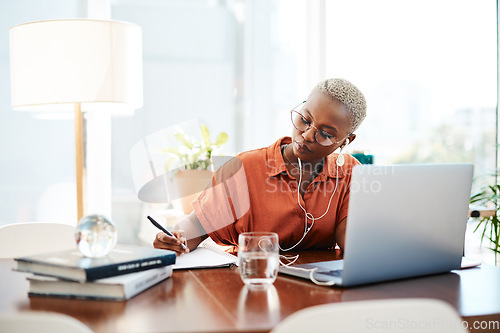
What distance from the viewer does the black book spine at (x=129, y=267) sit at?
97 centimetres

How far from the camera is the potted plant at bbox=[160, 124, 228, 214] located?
2529 mm

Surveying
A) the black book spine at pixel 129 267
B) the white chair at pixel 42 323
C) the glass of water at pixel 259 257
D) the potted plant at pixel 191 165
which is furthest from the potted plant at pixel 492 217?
the white chair at pixel 42 323

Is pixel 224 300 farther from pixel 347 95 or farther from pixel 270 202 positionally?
pixel 347 95

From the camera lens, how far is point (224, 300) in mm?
979

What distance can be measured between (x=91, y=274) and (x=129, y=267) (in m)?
0.09

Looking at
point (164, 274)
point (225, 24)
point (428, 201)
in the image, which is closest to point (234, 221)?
point (164, 274)

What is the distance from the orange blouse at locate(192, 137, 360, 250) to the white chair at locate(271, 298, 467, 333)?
35.1 inches

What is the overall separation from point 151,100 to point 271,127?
0.76 meters

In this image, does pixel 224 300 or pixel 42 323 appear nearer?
pixel 42 323

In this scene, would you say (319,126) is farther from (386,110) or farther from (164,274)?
(386,110)

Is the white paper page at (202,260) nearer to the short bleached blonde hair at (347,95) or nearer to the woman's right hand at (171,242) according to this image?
the woman's right hand at (171,242)

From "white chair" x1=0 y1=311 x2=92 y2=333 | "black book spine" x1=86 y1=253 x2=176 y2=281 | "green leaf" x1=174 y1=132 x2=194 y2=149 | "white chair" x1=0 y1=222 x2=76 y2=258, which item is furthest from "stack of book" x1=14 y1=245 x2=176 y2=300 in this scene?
"green leaf" x1=174 y1=132 x2=194 y2=149

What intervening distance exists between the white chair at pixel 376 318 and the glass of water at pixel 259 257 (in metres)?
0.33

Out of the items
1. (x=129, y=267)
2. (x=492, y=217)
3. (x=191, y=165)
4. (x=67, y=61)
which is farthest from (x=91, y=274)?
(x=492, y=217)
